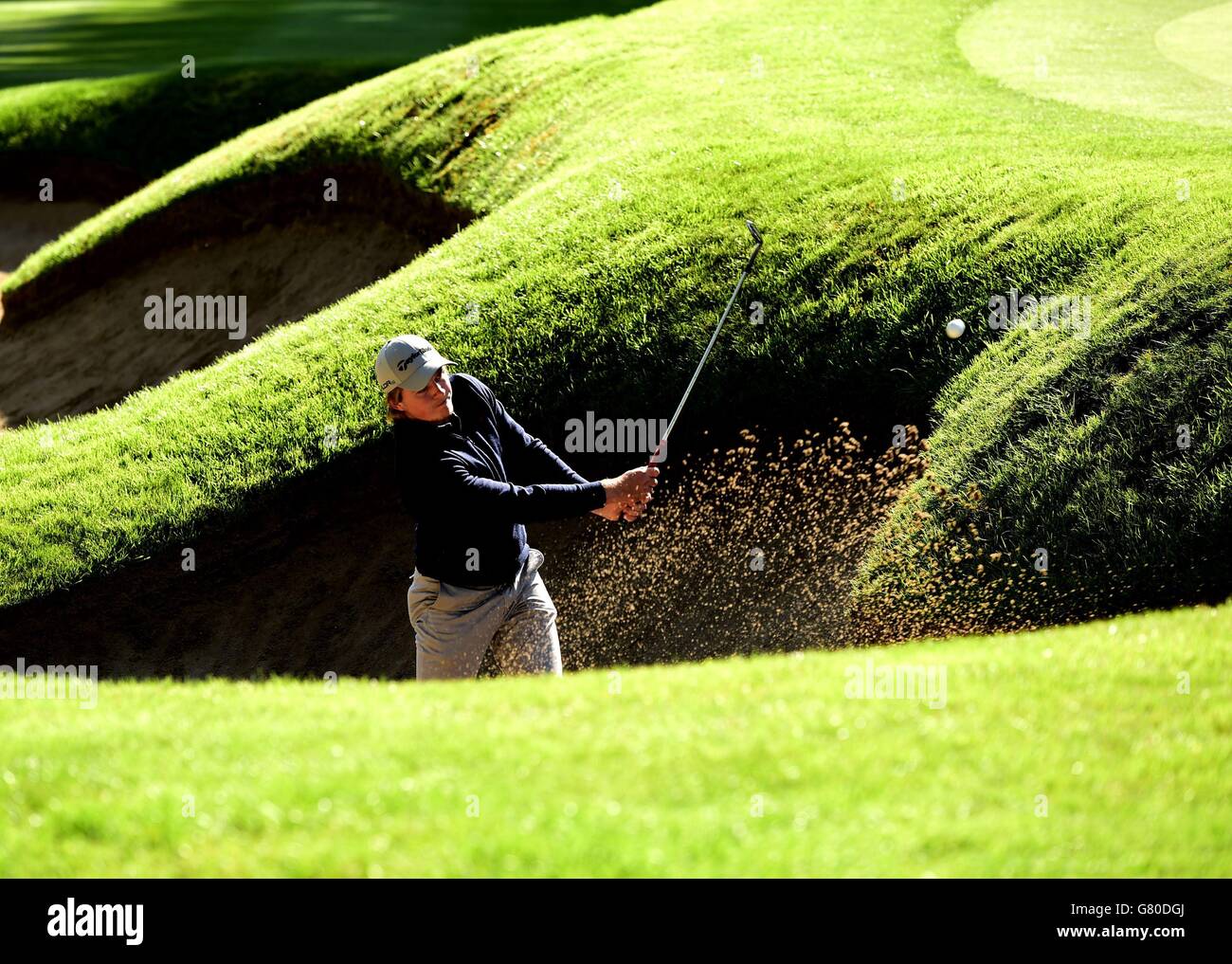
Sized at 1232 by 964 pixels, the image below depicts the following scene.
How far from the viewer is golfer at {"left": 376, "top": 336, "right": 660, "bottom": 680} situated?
6.98 meters

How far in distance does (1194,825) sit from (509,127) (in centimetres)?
1438

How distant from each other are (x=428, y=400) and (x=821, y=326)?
174 inches

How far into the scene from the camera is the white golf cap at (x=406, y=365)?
687 centimetres

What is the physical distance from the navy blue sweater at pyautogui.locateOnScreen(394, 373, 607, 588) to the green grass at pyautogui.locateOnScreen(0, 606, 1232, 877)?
1.29m

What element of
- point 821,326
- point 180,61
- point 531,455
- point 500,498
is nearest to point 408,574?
point 531,455

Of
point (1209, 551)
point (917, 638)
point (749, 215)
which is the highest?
point (749, 215)

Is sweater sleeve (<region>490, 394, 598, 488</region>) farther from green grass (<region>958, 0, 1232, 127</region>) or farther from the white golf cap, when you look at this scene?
green grass (<region>958, 0, 1232, 127</region>)

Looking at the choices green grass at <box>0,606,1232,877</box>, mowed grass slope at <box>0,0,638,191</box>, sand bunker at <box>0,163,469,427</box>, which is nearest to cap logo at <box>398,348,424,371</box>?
green grass at <box>0,606,1232,877</box>

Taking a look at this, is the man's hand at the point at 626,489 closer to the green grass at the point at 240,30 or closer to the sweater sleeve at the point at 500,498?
the sweater sleeve at the point at 500,498

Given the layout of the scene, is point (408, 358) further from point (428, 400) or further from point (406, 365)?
point (428, 400)

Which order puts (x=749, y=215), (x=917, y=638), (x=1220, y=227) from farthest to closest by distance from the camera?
(x=749, y=215) < (x=1220, y=227) < (x=917, y=638)
